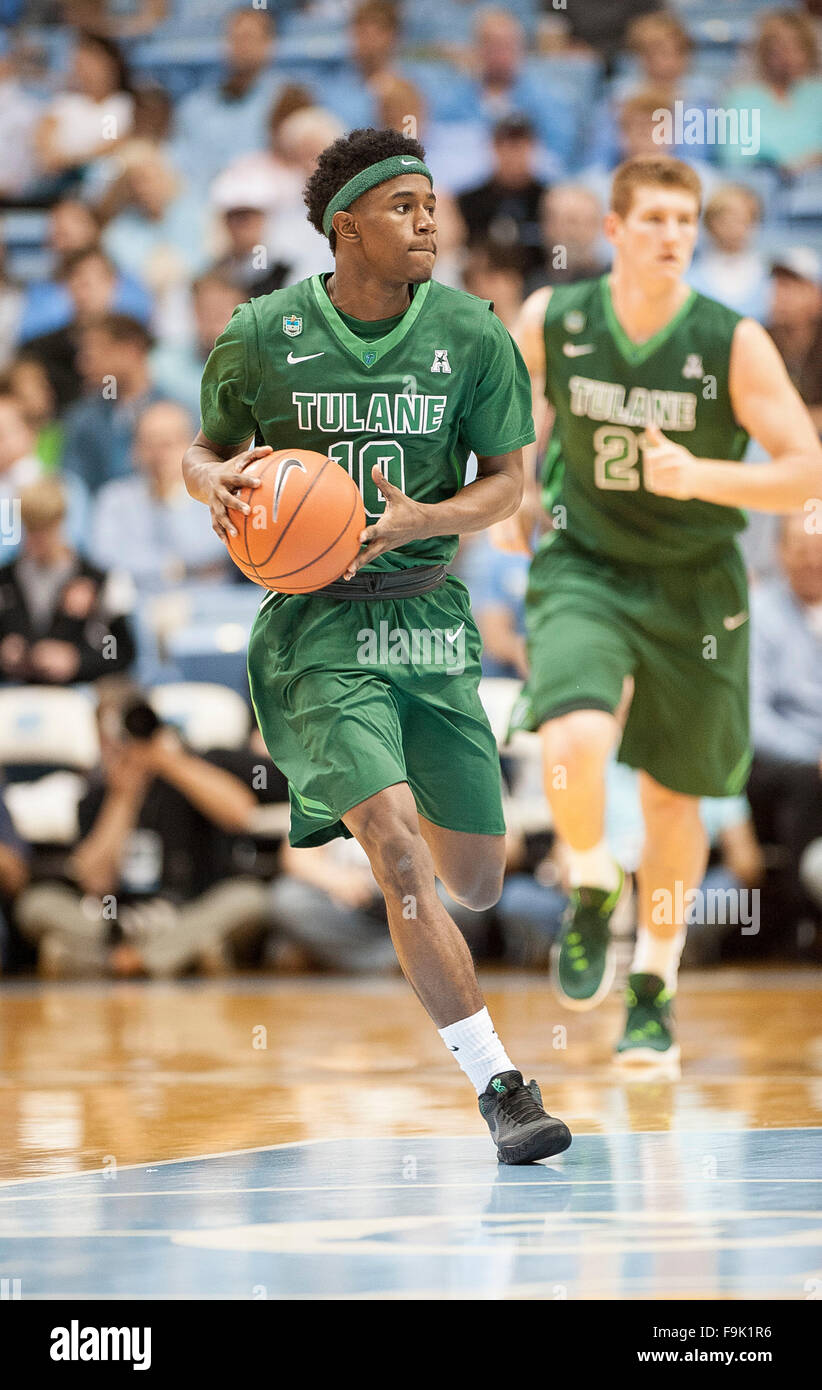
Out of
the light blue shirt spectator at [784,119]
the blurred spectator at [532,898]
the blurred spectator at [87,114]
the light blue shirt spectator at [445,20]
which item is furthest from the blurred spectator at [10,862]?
the light blue shirt spectator at [445,20]

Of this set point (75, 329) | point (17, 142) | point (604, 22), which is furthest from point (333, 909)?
point (604, 22)

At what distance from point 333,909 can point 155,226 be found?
411 cm

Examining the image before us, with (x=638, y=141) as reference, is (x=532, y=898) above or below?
below

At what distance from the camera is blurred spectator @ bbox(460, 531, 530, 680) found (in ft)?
26.3

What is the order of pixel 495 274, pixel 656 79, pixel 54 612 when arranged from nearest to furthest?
pixel 54 612
pixel 495 274
pixel 656 79

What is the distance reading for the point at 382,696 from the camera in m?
3.62

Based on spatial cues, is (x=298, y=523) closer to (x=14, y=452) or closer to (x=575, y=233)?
(x=575, y=233)

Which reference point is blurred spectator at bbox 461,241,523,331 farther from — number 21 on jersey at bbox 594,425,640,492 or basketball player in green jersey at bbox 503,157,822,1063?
number 21 on jersey at bbox 594,425,640,492

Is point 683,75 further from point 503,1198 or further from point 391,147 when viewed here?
point 503,1198

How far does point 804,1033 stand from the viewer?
5.82 m

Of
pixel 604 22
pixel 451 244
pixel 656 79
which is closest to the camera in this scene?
pixel 451 244

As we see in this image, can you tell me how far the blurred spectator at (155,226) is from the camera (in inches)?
377

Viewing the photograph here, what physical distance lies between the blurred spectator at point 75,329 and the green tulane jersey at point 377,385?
19.2 ft

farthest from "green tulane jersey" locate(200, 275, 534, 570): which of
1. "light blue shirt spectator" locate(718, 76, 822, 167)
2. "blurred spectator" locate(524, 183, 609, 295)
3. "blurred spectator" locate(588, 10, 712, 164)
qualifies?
"light blue shirt spectator" locate(718, 76, 822, 167)
